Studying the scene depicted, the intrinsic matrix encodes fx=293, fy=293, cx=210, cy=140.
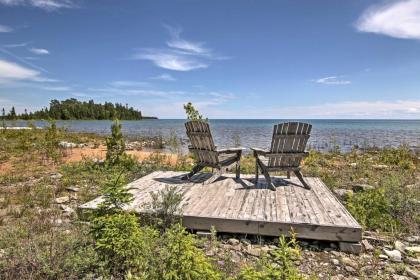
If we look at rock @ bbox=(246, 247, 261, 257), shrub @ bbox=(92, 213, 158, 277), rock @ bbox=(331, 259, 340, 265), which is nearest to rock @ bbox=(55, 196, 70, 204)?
shrub @ bbox=(92, 213, 158, 277)

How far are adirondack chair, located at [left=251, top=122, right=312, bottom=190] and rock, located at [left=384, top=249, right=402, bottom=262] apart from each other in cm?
201

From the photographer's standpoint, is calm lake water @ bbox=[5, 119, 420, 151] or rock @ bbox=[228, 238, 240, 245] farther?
calm lake water @ bbox=[5, 119, 420, 151]

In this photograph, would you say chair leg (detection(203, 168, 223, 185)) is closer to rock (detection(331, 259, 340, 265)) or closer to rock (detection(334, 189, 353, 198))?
rock (detection(334, 189, 353, 198))

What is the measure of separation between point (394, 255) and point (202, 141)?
3.53 m

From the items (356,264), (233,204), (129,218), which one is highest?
(129,218)

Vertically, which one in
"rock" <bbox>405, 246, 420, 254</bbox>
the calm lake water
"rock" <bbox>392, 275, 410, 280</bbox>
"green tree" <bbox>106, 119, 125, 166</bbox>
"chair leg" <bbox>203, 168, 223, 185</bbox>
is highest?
"green tree" <bbox>106, 119, 125, 166</bbox>

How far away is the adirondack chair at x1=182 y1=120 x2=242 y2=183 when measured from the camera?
5547 mm

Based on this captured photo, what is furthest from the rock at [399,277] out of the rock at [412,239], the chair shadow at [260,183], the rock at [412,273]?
the chair shadow at [260,183]

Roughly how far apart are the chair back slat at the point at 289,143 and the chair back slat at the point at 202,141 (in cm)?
111

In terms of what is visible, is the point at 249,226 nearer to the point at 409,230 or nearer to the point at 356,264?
the point at 356,264

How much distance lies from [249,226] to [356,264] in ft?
4.19

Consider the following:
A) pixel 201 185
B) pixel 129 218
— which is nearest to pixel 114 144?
pixel 201 185

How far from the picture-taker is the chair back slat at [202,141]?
5.52 m

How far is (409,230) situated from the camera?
13.2ft
